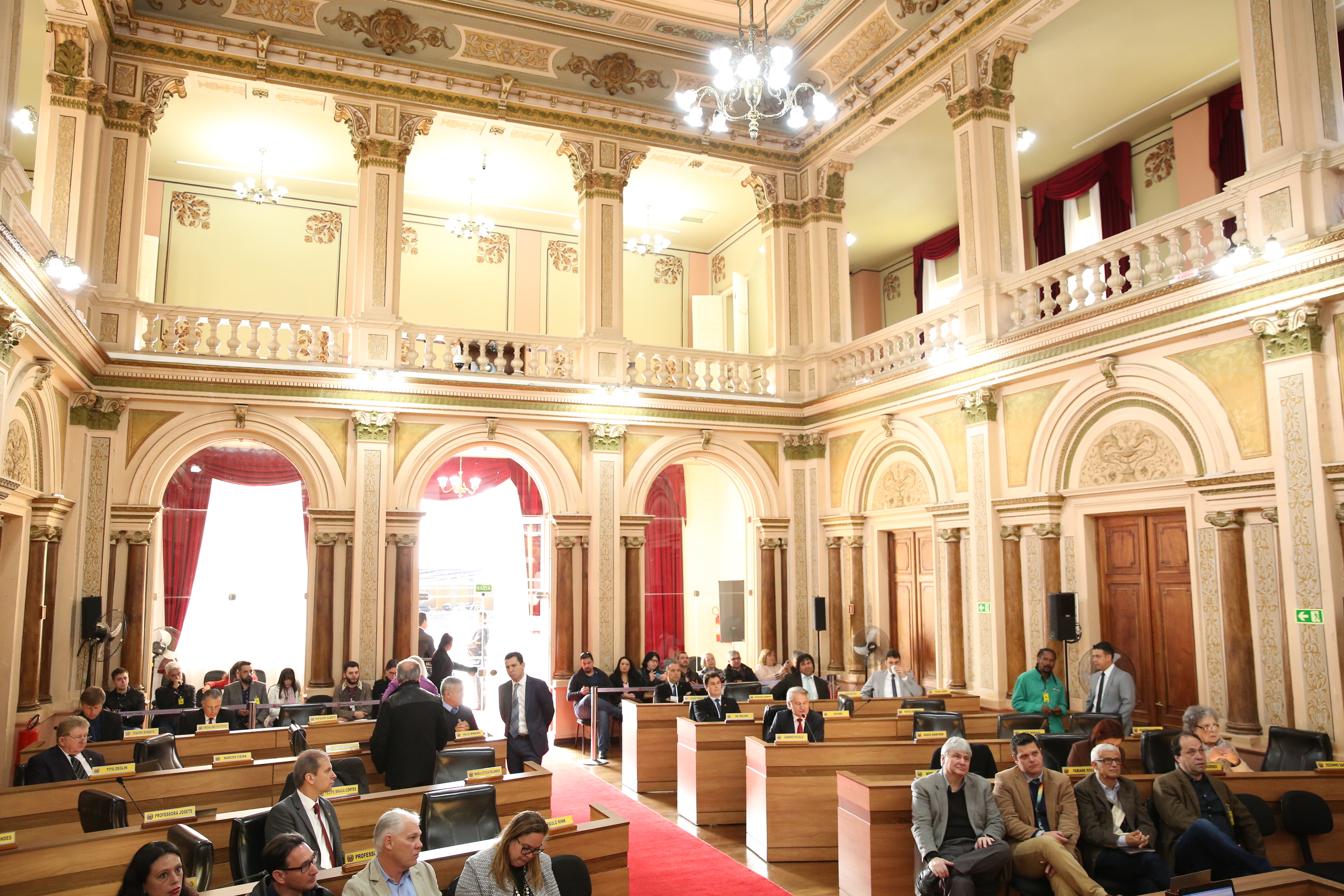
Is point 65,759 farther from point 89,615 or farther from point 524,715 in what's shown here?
point 89,615

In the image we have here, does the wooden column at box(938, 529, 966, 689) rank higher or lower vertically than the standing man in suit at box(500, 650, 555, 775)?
higher

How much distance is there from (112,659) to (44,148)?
5462 mm

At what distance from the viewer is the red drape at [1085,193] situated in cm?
1261

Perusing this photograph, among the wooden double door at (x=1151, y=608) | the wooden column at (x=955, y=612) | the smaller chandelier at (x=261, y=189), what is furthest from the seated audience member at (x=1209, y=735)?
the smaller chandelier at (x=261, y=189)

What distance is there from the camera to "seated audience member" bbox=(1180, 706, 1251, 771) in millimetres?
6078

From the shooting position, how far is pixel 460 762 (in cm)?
616

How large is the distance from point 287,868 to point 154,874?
54 centimetres

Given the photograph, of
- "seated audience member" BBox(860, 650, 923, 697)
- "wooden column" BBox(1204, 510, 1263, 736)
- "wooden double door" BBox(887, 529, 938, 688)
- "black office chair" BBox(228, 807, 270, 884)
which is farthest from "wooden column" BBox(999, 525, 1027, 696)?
"black office chair" BBox(228, 807, 270, 884)

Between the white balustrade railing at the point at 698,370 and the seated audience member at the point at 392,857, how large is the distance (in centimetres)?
883

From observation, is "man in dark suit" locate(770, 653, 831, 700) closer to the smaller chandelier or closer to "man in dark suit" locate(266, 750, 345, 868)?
"man in dark suit" locate(266, 750, 345, 868)

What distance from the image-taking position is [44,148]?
393 inches

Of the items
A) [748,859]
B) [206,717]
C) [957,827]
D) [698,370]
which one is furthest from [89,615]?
[957,827]

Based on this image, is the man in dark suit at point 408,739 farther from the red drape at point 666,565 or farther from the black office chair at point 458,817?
the red drape at point 666,565

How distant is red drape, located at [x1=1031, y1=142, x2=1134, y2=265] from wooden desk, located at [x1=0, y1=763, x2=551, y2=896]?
397 inches
